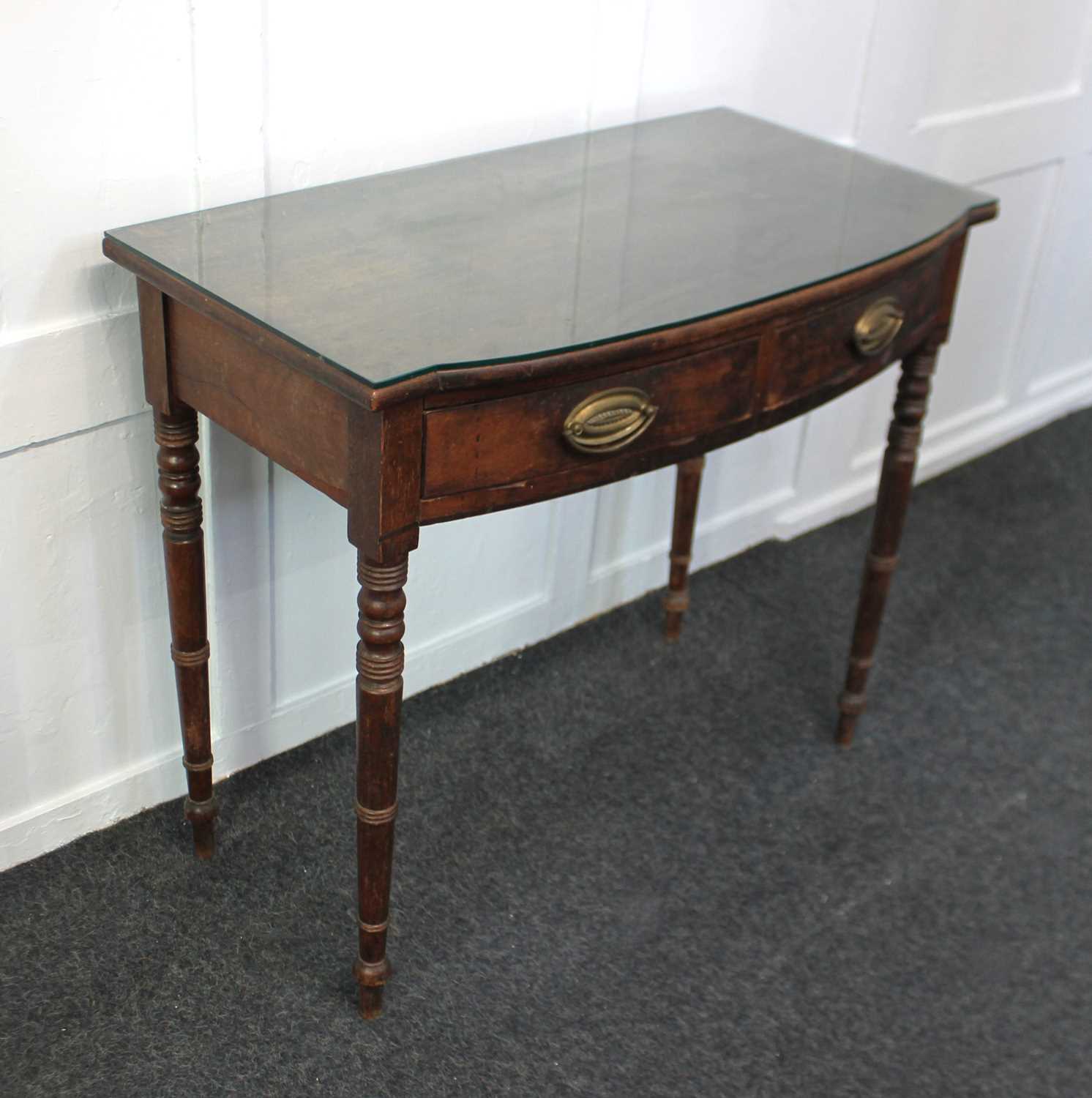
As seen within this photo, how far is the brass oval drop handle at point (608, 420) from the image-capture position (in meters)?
1.61

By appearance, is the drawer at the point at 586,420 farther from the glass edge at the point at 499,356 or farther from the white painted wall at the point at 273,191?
the white painted wall at the point at 273,191

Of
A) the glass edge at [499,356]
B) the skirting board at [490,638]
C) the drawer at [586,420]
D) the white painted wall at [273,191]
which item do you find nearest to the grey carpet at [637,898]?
the skirting board at [490,638]

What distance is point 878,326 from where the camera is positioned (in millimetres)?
1939

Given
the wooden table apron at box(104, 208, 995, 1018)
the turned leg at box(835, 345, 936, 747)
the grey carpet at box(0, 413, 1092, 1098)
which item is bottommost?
the grey carpet at box(0, 413, 1092, 1098)

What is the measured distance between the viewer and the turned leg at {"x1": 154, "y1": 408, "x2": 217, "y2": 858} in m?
1.87

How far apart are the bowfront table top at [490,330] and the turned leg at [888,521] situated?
0.01m

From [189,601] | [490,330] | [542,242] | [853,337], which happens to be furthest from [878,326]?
[189,601]

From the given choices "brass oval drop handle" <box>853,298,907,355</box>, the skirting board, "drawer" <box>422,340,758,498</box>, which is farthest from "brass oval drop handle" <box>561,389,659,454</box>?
the skirting board

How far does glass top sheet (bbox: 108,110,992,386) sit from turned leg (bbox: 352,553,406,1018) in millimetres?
A: 270

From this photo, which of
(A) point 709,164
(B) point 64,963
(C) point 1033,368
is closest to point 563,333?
(A) point 709,164

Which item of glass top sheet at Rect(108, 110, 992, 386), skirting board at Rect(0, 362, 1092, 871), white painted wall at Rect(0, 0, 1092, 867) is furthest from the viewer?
skirting board at Rect(0, 362, 1092, 871)

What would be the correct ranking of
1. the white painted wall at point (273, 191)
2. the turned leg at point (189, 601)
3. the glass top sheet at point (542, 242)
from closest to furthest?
1. the glass top sheet at point (542, 242)
2. the white painted wall at point (273, 191)
3. the turned leg at point (189, 601)

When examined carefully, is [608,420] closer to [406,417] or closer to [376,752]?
[406,417]

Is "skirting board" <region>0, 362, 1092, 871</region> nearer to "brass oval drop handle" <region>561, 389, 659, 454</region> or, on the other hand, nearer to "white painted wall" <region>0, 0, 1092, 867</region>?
"white painted wall" <region>0, 0, 1092, 867</region>
